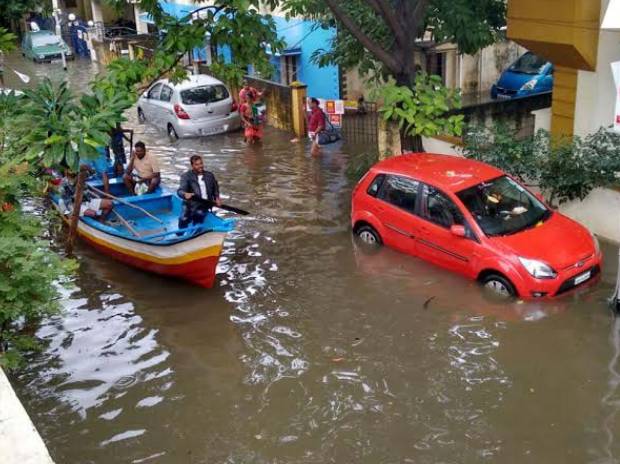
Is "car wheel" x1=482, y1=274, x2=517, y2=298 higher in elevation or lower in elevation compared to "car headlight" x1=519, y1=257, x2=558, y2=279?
lower

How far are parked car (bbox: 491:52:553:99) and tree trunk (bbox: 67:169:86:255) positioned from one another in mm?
12348

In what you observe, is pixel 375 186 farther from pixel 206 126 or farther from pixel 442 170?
pixel 206 126

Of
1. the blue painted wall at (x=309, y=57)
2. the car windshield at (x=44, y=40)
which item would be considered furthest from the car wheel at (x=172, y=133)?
the car windshield at (x=44, y=40)

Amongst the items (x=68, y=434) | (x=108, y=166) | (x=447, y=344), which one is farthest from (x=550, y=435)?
(x=108, y=166)

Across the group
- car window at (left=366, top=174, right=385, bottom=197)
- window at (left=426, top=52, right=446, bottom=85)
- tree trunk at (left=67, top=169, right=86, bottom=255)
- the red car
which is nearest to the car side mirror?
the red car

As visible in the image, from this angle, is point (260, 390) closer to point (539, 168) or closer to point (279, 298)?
point (279, 298)

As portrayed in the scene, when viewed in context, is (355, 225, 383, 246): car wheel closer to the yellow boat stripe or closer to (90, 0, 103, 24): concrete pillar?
the yellow boat stripe

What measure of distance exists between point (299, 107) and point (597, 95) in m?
8.99

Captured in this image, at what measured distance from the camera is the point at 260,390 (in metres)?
8.12

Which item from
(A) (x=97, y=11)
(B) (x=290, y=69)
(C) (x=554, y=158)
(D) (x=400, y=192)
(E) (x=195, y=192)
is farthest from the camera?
(A) (x=97, y=11)

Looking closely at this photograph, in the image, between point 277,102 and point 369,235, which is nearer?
point 369,235

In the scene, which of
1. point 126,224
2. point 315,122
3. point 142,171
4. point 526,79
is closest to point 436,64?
point 526,79

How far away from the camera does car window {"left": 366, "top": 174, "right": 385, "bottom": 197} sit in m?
11.3

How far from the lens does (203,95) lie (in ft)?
65.3
